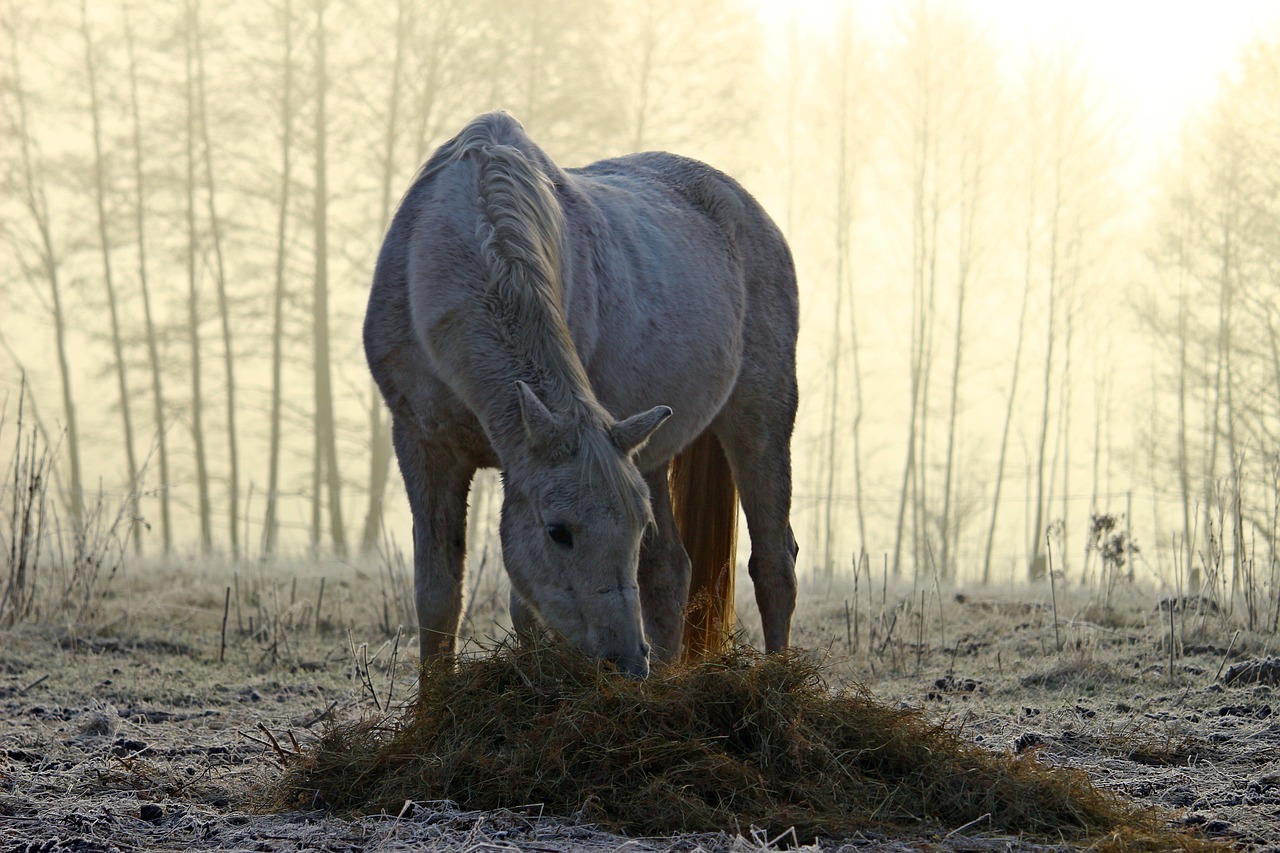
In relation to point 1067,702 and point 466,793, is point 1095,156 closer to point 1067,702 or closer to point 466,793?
point 1067,702

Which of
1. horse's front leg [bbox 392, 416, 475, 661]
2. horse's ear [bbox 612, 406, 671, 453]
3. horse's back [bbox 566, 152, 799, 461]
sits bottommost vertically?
horse's front leg [bbox 392, 416, 475, 661]

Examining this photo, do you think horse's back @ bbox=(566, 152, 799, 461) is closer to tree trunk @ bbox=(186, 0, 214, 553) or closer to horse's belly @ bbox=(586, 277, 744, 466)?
horse's belly @ bbox=(586, 277, 744, 466)

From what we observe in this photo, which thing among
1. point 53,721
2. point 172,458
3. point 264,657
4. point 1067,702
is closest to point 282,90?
point 172,458

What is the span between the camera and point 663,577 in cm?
516

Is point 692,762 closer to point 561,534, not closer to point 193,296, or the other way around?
point 561,534

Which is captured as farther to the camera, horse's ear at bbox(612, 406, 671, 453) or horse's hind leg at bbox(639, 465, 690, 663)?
horse's hind leg at bbox(639, 465, 690, 663)

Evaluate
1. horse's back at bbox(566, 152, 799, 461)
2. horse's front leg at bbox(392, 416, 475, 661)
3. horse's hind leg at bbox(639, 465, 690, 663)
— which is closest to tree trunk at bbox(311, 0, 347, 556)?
horse's back at bbox(566, 152, 799, 461)

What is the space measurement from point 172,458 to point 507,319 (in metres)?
14.6

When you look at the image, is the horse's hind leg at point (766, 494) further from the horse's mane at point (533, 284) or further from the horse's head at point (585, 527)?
→ the horse's head at point (585, 527)

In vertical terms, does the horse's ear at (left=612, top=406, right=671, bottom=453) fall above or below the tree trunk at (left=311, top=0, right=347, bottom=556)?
below

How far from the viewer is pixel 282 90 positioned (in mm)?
15547

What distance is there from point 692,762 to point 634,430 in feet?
3.10

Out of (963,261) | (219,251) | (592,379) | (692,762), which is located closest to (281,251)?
(219,251)

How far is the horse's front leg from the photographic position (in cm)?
405
